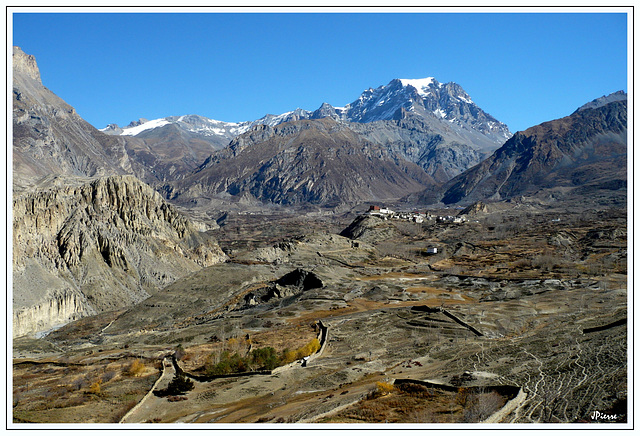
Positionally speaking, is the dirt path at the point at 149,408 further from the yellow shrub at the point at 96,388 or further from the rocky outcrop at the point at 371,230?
the rocky outcrop at the point at 371,230

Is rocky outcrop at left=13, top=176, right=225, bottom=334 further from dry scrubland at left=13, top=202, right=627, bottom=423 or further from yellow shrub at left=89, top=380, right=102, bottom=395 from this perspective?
yellow shrub at left=89, top=380, right=102, bottom=395

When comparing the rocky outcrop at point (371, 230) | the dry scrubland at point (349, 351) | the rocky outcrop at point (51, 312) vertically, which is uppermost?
the rocky outcrop at point (371, 230)

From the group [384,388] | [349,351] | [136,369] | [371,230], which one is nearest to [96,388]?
[136,369]

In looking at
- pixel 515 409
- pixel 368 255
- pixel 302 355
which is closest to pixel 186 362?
pixel 302 355

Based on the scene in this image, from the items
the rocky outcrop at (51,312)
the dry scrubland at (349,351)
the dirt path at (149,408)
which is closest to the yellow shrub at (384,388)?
the dry scrubland at (349,351)
